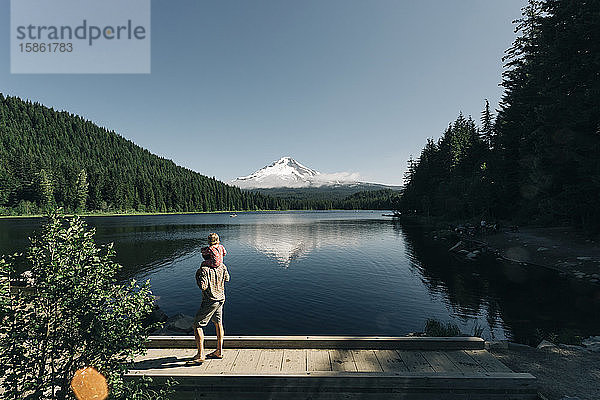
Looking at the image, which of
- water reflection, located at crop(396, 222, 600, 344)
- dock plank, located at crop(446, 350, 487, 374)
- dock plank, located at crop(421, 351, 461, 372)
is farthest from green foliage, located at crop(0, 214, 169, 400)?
water reflection, located at crop(396, 222, 600, 344)

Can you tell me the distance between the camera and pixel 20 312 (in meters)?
4.39

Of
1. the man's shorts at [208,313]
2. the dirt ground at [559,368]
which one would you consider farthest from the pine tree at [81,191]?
the dirt ground at [559,368]

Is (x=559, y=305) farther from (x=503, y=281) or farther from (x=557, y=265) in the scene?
(x=557, y=265)

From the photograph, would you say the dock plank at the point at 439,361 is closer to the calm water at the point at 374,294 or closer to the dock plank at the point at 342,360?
the dock plank at the point at 342,360

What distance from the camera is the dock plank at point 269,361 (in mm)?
7274

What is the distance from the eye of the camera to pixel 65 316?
4758 millimetres

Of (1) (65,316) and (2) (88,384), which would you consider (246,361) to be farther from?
(1) (65,316)

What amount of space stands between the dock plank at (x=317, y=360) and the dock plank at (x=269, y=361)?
76cm

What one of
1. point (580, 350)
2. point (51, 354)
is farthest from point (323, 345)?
point (580, 350)

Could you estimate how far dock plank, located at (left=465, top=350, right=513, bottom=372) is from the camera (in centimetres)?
733

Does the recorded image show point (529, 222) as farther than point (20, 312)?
Yes

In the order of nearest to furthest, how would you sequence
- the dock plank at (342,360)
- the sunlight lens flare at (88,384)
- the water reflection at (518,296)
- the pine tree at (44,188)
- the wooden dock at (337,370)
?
the sunlight lens flare at (88,384) → the wooden dock at (337,370) → the dock plank at (342,360) → the water reflection at (518,296) → the pine tree at (44,188)

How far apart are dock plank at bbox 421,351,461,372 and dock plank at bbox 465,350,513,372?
0.76 metres

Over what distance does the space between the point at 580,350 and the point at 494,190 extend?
43.3 m
